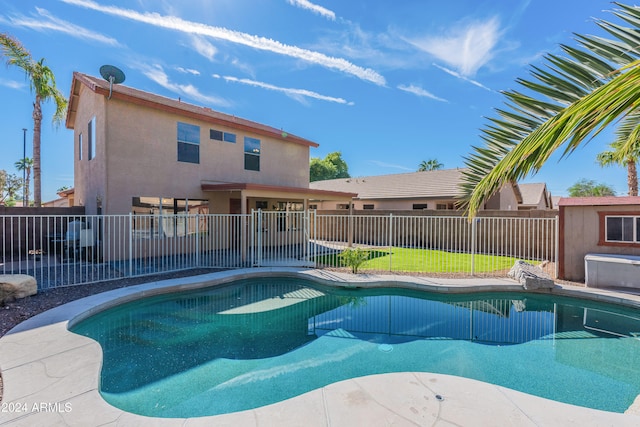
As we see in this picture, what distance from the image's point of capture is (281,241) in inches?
615

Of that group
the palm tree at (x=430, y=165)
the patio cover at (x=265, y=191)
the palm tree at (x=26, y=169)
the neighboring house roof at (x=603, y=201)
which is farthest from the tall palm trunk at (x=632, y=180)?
the palm tree at (x=26, y=169)

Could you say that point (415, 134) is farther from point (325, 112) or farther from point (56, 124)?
point (56, 124)

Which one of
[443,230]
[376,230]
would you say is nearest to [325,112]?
[376,230]

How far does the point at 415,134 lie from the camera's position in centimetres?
2242

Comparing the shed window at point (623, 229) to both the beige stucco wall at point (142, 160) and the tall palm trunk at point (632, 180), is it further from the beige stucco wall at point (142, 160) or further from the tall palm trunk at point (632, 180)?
the tall palm trunk at point (632, 180)

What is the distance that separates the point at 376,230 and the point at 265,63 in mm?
11283

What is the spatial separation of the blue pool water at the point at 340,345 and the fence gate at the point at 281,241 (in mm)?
3384

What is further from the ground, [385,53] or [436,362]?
[385,53]

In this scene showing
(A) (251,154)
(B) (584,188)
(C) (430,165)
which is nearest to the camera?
(A) (251,154)

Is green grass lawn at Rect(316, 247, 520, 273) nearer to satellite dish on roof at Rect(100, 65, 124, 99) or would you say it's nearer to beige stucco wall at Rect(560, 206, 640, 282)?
beige stucco wall at Rect(560, 206, 640, 282)

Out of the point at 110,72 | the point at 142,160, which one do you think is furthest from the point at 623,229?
the point at 110,72

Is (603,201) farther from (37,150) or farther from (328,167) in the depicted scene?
(328,167)

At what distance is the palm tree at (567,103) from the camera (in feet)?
5.43

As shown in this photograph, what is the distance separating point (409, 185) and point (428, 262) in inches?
431
